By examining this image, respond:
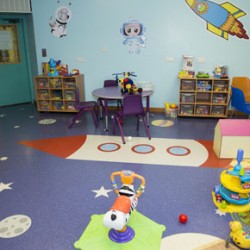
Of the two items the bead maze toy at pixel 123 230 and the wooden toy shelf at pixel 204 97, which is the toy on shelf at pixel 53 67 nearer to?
the wooden toy shelf at pixel 204 97

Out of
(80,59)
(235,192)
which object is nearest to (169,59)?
(80,59)

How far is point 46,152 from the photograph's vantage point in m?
3.94

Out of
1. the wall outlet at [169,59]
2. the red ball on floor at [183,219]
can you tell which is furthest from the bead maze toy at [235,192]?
the wall outlet at [169,59]

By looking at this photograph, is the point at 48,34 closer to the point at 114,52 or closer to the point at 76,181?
the point at 114,52

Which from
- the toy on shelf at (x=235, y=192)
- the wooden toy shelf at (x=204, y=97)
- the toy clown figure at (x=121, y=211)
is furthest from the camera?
the wooden toy shelf at (x=204, y=97)

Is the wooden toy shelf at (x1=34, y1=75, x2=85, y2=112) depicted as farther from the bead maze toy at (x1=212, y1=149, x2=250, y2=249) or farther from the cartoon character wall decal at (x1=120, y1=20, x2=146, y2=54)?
the bead maze toy at (x1=212, y1=149, x2=250, y2=249)

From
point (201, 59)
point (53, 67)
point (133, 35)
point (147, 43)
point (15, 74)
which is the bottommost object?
point (15, 74)

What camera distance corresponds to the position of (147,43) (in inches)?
221

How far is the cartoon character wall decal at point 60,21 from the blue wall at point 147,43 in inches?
3.3

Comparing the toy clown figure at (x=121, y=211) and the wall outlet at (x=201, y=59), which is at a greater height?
the wall outlet at (x=201, y=59)

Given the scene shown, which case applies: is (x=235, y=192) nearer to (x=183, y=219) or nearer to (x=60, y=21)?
(x=183, y=219)

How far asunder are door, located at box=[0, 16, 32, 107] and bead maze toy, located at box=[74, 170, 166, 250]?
5156mm

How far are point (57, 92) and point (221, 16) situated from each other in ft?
12.2

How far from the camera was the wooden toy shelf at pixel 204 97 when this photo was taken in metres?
5.30
